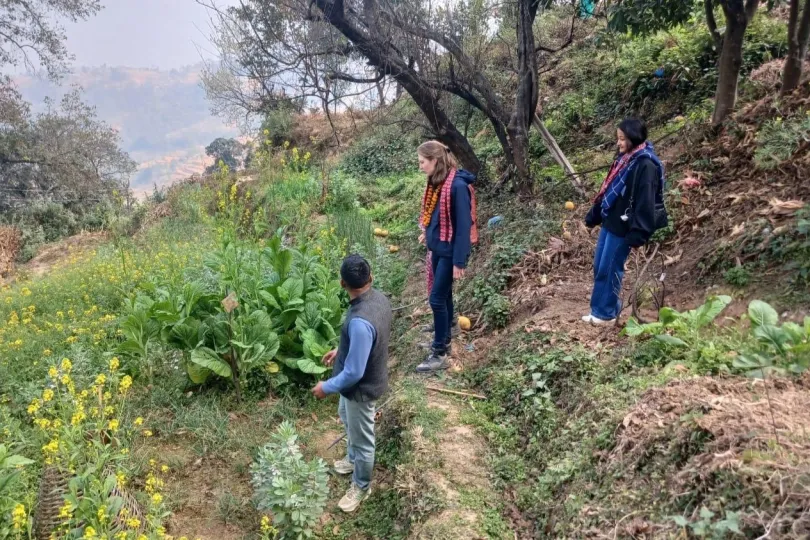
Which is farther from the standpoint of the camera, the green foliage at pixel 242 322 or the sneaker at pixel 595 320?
Result: the green foliage at pixel 242 322

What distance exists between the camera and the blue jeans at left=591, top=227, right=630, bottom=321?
3.73 metres

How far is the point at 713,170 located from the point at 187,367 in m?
5.53

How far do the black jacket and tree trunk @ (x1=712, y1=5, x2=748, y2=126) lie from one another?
2966 millimetres

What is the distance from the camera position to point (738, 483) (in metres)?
1.89

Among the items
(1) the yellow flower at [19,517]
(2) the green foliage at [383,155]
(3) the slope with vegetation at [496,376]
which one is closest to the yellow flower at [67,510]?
(3) the slope with vegetation at [496,376]

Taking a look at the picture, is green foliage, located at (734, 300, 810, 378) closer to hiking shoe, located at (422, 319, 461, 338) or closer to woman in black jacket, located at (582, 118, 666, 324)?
woman in black jacket, located at (582, 118, 666, 324)

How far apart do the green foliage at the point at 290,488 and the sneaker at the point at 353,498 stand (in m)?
0.30

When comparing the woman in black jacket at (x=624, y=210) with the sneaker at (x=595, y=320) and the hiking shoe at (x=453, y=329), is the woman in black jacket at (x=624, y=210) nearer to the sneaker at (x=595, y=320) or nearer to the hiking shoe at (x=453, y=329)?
the sneaker at (x=595, y=320)

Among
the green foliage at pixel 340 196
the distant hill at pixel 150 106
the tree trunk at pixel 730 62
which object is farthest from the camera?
the distant hill at pixel 150 106

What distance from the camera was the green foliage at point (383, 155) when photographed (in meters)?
11.7

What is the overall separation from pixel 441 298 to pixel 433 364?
579mm

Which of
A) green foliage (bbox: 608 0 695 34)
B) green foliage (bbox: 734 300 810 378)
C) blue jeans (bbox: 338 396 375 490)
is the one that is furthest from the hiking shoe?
green foliage (bbox: 608 0 695 34)

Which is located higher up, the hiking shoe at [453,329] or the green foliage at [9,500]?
the green foliage at [9,500]

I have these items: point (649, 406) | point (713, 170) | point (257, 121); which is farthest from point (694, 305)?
point (257, 121)
